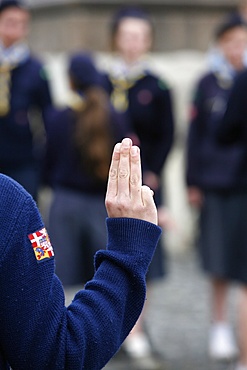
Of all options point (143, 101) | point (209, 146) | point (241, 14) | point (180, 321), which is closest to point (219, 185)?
point (209, 146)

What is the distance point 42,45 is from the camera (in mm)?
9109

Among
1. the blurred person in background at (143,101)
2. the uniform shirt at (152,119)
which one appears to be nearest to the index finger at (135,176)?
the blurred person in background at (143,101)

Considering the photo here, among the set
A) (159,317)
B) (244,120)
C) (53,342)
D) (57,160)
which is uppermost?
(53,342)

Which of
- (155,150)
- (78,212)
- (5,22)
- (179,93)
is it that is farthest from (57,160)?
(179,93)

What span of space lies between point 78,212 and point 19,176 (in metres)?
0.97

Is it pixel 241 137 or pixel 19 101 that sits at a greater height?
pixel 241 137

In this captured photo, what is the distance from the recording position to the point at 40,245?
6.68 ft

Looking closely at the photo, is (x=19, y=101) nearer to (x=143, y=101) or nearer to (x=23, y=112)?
(x=23, y=112)

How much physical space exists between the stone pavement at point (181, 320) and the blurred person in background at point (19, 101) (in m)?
1.11

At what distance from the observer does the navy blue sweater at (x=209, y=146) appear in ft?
19.2

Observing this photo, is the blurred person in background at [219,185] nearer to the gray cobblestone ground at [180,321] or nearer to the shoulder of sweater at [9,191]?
the gray cobblestone ground at [180,321]

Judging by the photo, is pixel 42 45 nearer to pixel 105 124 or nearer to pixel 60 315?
pixel 105 124

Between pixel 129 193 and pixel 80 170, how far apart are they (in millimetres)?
3183

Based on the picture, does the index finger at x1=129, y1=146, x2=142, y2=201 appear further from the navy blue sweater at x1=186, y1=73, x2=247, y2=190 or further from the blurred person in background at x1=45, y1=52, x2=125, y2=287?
the navy blue sweater at x1=186, y1=73, x2=247, y2=190
